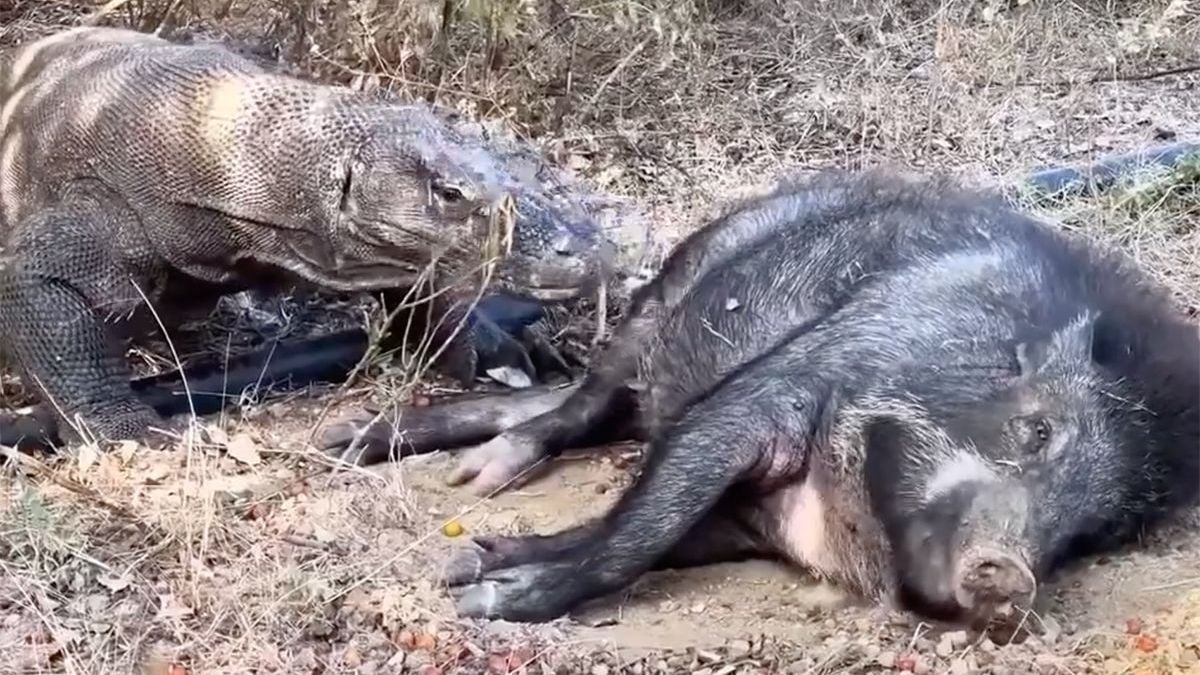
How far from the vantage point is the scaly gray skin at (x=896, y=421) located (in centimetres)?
385

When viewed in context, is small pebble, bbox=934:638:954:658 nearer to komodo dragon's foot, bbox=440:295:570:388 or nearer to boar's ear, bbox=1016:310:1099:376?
boar's ear, bbox=1016:310:1099:376

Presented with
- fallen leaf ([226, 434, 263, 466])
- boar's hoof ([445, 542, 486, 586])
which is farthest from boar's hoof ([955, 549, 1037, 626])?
fallen leaf ([226, 434, 263, 466])

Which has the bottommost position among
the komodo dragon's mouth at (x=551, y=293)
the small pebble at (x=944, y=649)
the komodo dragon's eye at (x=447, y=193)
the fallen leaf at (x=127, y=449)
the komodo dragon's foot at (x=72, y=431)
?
the komodo dragon's foot at (x=72, y=431)

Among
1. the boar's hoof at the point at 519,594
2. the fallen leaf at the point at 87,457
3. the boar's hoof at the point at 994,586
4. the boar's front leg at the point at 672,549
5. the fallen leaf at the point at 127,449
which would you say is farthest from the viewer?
the fallen leaf at the point at 127,449

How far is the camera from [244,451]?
4520 millimetres

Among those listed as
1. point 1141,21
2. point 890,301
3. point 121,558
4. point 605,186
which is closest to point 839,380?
point 890,301

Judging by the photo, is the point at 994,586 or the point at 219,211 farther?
the point at 219,211

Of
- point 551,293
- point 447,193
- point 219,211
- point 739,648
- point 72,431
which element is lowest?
point 72,431

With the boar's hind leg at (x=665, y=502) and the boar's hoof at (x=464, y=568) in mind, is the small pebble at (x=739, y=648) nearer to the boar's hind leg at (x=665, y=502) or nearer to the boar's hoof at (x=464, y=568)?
the boar's hind leg at (x=665, y=502)

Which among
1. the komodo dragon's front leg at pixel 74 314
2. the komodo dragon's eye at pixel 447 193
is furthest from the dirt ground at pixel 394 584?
the komodo dragon's eye at pixel 447 193

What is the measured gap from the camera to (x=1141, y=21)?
809 cm

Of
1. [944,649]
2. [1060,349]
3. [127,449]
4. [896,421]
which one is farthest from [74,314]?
[1060,349]

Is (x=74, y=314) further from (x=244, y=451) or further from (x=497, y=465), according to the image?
(x=497, y=465)

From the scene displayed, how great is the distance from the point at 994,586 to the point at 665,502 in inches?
32.9
